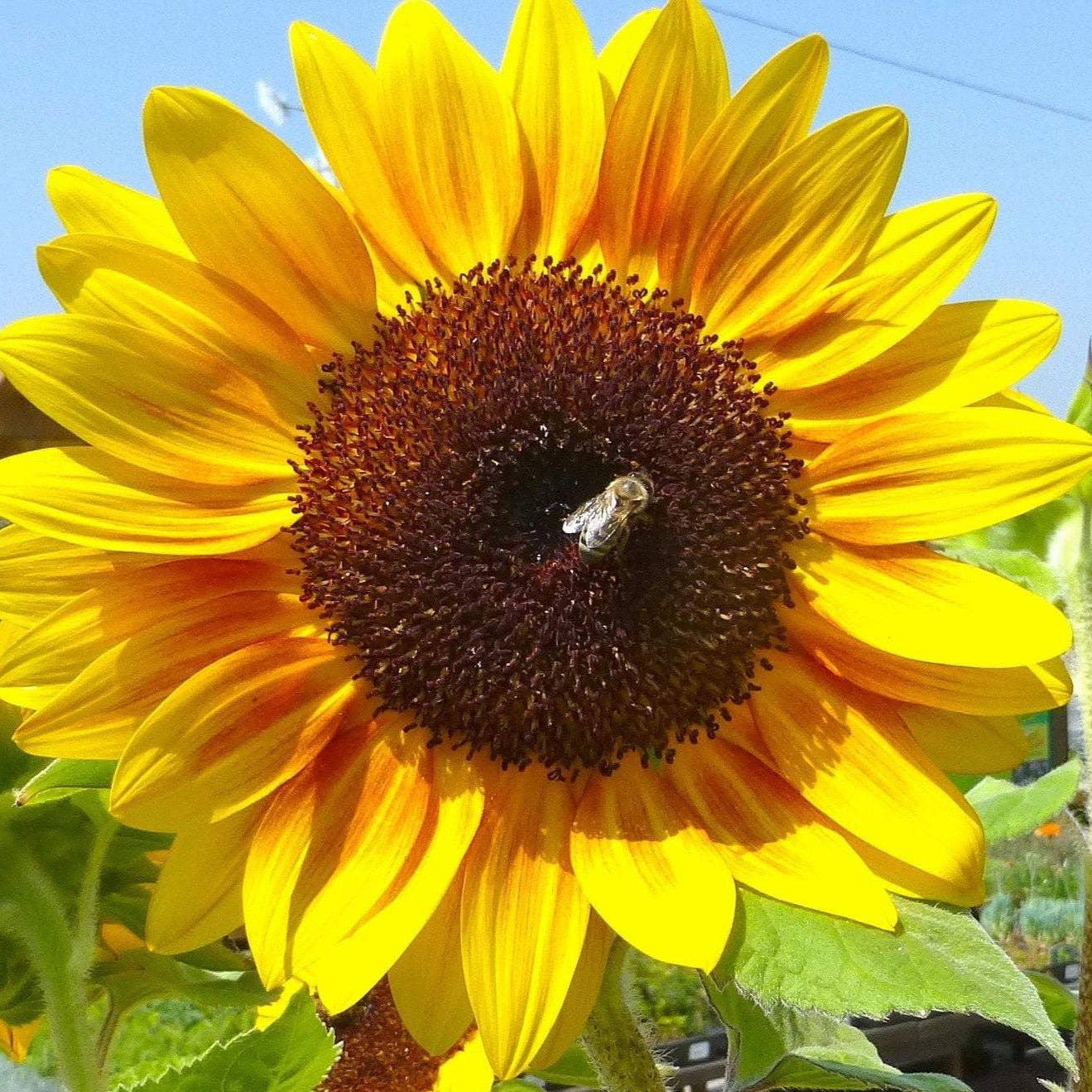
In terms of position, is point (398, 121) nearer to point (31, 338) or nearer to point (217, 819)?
point (31, 338)

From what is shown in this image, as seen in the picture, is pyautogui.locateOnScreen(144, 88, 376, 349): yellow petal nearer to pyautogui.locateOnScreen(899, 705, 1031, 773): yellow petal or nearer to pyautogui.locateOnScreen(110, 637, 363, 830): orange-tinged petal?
pyautogui.locateOnScreen(110, 637, 363, 830): orange-tinged petal

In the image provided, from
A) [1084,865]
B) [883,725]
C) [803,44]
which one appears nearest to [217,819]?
[883,725]

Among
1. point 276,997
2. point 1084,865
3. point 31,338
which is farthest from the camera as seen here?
point 1084,865

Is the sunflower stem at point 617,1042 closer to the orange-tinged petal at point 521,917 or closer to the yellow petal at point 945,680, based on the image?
the orange-tinged petal at point 521,917

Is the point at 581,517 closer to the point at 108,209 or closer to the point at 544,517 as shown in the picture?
the point at 544,517

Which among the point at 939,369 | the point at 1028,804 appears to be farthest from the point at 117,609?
the point at 1028,804

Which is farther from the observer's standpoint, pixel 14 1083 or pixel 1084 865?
pixel 1084 865
